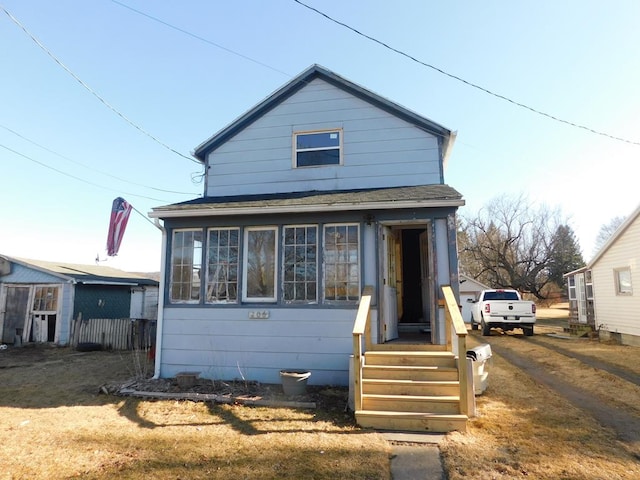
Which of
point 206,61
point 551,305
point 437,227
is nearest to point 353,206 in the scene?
point 437,227

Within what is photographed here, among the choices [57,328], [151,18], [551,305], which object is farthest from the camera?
[551,305]

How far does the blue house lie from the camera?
24.0ft

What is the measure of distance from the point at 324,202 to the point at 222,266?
8.32 ft

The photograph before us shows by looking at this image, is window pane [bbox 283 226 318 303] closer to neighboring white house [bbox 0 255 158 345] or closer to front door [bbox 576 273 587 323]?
neighboring white house [bbox 0 255 158 345]

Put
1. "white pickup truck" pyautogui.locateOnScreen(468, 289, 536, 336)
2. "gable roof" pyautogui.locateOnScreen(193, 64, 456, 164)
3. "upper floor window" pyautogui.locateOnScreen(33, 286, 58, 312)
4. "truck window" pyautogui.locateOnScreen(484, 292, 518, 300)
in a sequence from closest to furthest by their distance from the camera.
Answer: "gable roof" pyautogui.locateOnScreen(193, 64, 456, 164) → "upper floor window" pyautogui.locateOnScreen(33, 286, 58, 312) → "white pickup truck" pyautogui.locateOnScreen(468, 289, 536, 336) → "truck window" pyautogui.locateOnScreen(484, 292, 518, 300)

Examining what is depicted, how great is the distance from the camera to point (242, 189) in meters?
9.05

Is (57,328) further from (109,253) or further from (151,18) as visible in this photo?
(151,18)

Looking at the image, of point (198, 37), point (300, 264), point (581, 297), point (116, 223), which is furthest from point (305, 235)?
point (581, 297)

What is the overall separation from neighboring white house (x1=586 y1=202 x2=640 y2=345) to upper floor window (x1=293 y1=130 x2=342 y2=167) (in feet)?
34.7

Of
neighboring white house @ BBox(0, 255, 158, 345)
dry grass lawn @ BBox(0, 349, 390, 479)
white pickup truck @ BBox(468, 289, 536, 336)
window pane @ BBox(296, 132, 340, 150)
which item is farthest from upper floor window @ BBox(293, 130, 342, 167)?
neighboring white house @ BBox(0, 255, 158, 345)

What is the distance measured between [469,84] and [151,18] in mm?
7619

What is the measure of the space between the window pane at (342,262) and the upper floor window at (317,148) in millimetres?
1868

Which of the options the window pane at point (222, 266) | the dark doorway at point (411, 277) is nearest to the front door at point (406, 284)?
the dark doorway at point (411, 277)

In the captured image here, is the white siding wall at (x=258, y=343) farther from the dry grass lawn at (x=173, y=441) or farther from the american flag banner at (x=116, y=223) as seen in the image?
the american flag banner at (x=116, y=223)
